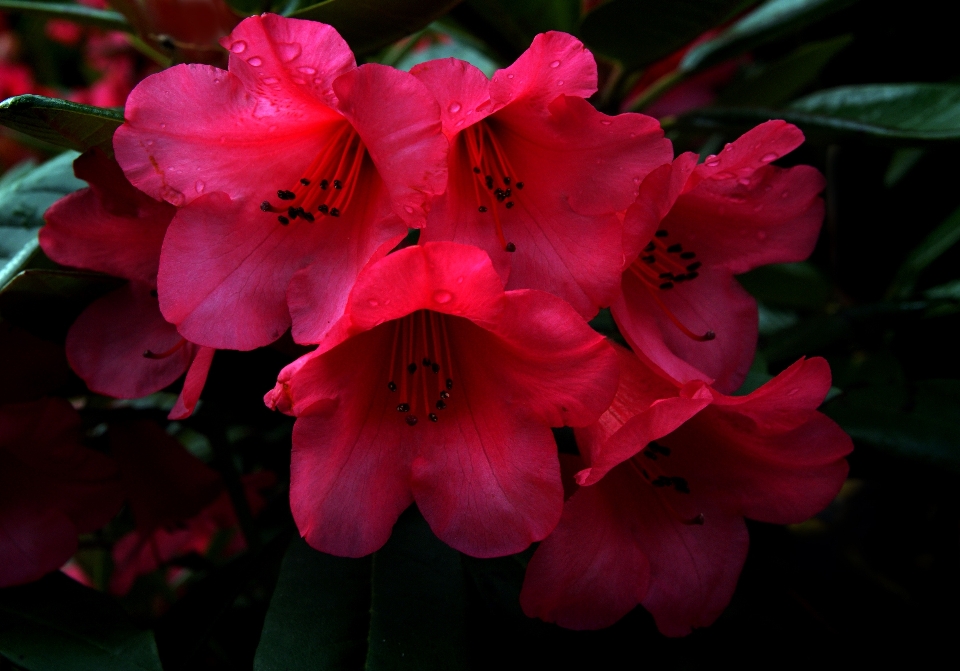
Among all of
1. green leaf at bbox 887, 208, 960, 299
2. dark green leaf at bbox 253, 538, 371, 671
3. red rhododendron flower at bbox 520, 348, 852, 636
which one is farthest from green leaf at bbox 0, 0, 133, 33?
green leaf at bbox 887, 208, 960, 299

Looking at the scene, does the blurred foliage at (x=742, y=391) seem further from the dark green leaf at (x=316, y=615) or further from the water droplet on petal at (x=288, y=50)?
the water droplet on petal at (x=288, y=50)

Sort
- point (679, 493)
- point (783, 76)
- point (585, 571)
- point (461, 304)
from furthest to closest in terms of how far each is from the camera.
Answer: point (783, 76) < point (679, 493) < point (585, 571) < point (461, 304)

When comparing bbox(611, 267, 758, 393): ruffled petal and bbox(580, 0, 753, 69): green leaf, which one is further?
bbox(580, 0, 753, 69): green leaf

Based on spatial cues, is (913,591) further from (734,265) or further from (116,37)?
(116,37)

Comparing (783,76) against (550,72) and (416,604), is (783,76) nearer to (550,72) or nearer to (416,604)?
(550,72)

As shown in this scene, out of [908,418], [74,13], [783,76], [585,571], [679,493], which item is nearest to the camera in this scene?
[585,571]

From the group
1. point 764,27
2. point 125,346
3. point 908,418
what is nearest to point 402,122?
point 125,346

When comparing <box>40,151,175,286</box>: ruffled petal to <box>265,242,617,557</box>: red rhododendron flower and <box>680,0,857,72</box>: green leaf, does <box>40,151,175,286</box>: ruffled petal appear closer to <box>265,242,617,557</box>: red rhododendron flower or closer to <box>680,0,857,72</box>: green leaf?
<box>265,242,617,557</box>: red rhododendron flower

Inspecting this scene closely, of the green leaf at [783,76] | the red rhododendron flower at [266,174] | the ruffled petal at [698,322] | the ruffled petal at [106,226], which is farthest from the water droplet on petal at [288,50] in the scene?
the green leaf at [783,76]
